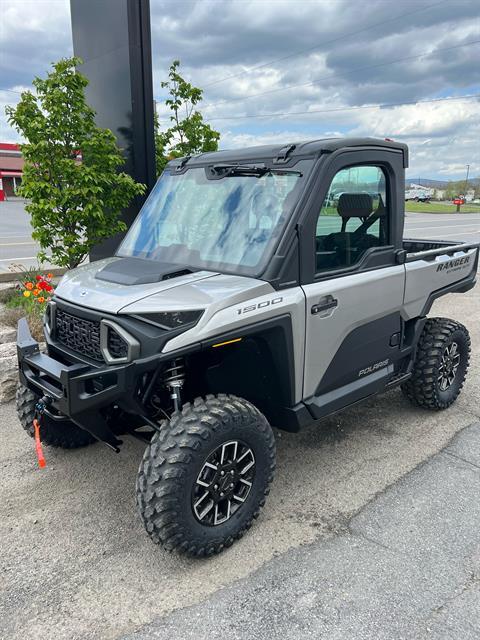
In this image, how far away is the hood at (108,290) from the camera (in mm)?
2709

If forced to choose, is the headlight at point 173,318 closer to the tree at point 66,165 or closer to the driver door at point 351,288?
the driver door at point 351,288

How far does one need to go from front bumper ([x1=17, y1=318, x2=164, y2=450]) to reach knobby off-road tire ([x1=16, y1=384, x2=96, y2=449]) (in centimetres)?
74

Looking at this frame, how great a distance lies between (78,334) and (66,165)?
3.21 metres

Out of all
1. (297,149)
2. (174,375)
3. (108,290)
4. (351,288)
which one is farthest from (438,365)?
(108,290)

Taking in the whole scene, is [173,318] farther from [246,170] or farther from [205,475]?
[246,170]

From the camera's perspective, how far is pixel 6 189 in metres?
51.4

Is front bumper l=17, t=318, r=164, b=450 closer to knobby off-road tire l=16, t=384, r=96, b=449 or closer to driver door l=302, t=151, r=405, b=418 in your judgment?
knobby off-road tire l=16, t=384, r=96, b=449

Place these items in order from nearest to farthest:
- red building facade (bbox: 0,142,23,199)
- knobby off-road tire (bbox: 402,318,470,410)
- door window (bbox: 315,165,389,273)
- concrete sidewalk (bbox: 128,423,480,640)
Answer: concrete sidewalk (bbox: 128,423,480,640)
door window (bbox: 315,165,389,273)
knobby off-road tire (bbox: 402,318,470,410)
red building facade (bbox: 0,142,23,199)

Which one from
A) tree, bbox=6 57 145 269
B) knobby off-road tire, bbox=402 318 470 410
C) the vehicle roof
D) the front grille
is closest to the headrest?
the vehicle roof

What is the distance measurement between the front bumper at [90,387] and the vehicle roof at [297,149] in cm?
151

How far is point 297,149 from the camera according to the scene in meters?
3.17

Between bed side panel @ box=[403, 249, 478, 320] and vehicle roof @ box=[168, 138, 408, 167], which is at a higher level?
vehicle roof @ box=[168, 138, 408, 167]

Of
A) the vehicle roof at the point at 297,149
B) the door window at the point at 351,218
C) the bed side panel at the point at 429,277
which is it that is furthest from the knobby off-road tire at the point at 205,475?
the bed side panel at the point at 429,277

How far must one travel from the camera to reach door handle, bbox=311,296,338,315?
308cm
